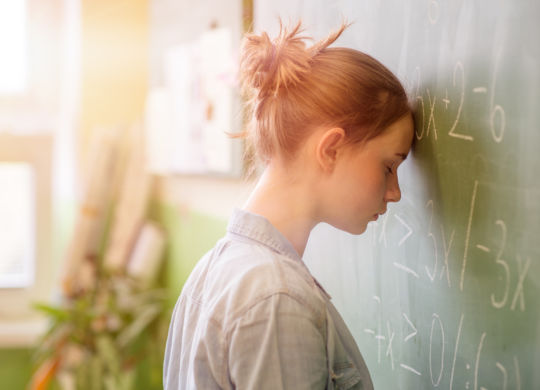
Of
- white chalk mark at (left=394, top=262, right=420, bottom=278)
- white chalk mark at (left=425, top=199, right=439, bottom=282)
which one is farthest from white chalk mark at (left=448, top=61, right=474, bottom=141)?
white chalk mark at (left=394, top=262, right=420, bottom=278)

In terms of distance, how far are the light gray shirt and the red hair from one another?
0.47 feet

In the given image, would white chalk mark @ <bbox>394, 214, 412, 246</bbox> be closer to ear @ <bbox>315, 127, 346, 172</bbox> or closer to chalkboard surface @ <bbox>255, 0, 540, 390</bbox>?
chalkboard surface @ <bbox>255, 0, 540, 390</bbox>

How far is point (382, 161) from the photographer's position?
3.29 ft

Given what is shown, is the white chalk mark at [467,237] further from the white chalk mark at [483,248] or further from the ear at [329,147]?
the ear at [329,147]

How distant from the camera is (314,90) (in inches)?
37.7

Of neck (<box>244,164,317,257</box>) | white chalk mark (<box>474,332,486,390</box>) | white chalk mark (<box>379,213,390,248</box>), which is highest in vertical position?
neck (<box>244,164,317,257</box>)

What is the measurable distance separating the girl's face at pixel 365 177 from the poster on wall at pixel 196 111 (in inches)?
43.0

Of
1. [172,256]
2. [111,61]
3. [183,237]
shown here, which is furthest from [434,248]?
[111,61]

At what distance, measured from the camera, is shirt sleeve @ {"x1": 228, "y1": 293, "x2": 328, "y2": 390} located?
82cm

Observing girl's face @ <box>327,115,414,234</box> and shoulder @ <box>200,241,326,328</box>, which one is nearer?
shoulder @ <box>200,241,326,328</box>

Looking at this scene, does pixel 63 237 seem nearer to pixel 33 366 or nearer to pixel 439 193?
pixel 33 366

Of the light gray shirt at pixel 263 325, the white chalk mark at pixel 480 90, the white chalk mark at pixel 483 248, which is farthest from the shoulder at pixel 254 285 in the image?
the white chalk mark at pixel 480 90

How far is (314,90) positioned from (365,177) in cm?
15

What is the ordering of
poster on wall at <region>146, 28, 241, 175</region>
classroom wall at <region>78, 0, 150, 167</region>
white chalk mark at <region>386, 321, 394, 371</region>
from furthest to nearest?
classroom wall at <region>78, 0, 150, 167</region>
poster on wall at <region>146, 28, 241, 175</region>
white chalk mark at <region>386, 321, 394, 371</region>
